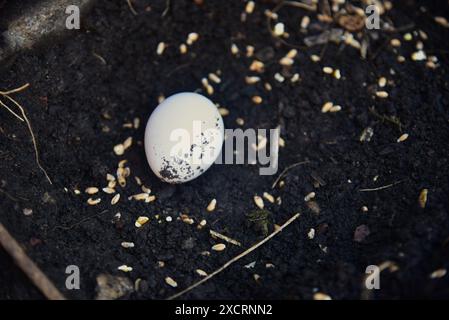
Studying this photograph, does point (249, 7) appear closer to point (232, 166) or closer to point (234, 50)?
point (234, 50)

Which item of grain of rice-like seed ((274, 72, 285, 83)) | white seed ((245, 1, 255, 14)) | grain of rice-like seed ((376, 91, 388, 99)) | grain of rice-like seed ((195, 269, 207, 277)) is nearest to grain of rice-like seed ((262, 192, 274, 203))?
grain of rice-like seed ((195, 269, 207, 277))

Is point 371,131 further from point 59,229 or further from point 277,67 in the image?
point 59,229

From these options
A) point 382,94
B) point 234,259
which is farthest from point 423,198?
point 234,259

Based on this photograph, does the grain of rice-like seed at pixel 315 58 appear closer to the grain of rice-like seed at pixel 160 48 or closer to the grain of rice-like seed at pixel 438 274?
the grain of rice-like seed at pixel 160 48
